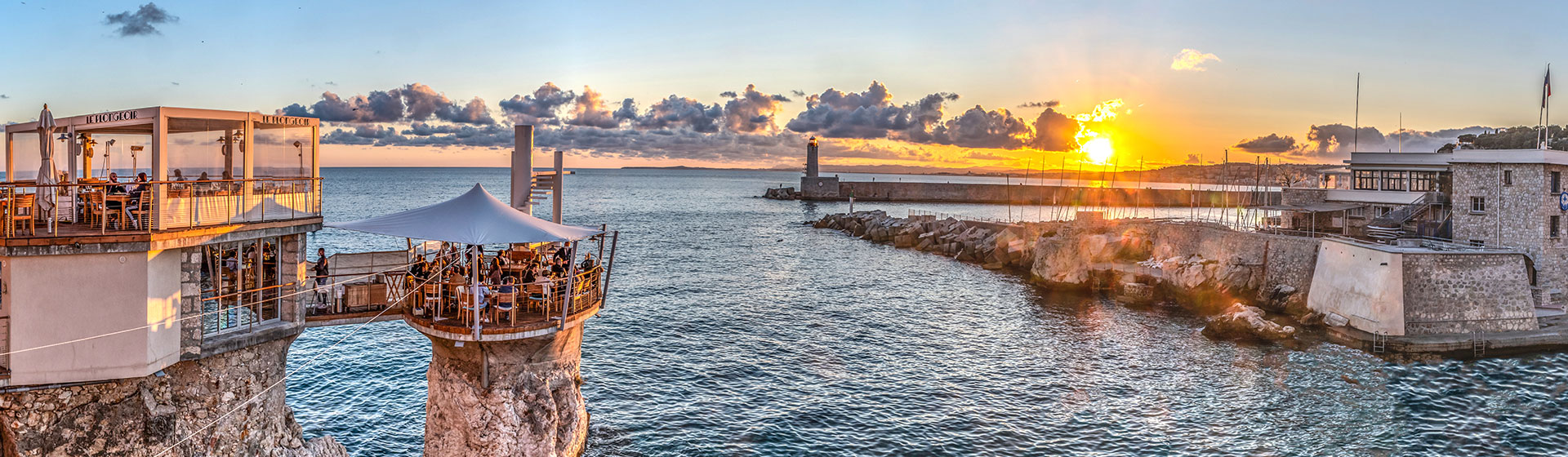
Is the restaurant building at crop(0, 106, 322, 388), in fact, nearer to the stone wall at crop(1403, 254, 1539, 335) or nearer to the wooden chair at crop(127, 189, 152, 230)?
the wooden chair at crop(127, 189, 152, 230)

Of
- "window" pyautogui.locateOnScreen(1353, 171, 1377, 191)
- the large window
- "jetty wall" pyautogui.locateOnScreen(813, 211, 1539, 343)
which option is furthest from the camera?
"window" pyautogui.locateOnScreen(1353, 171, 1377, 191)

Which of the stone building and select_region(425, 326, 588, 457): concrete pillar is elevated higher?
the stone building

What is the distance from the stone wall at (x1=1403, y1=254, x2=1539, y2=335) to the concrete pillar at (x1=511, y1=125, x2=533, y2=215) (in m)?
31.0

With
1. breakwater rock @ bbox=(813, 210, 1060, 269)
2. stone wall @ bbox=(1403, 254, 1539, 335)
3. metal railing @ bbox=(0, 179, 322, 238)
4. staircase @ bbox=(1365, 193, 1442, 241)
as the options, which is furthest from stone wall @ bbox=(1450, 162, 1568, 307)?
metal railing @ bbox=(0, 179, 322, 238)

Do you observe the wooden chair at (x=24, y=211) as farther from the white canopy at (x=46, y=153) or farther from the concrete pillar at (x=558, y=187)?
the concrete pillar at (x=558, y=187)

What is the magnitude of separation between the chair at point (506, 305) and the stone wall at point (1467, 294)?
31.7m

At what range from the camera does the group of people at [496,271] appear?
47.4ft

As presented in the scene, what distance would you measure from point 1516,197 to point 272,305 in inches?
1761

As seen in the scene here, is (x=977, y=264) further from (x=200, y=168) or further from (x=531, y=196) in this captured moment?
(x=200, y=168)

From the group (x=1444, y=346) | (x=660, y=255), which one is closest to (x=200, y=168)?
(x=1444, y=346)

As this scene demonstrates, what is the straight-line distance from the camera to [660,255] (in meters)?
57.5

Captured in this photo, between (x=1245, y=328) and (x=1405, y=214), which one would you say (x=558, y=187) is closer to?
(x=1245, y=328)

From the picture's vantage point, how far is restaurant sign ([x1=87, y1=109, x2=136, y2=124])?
12172 mm

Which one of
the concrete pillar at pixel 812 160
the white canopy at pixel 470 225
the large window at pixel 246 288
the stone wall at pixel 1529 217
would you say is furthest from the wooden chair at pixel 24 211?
the concrete pillar at pixel 812 160
